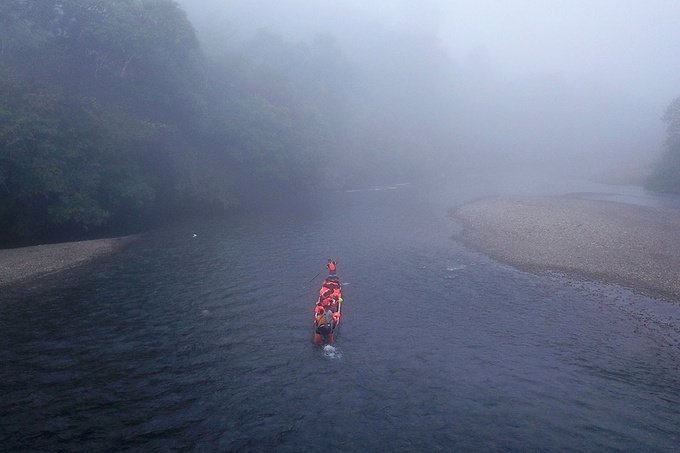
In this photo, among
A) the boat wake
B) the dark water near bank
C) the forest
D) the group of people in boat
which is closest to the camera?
the dark water near bank

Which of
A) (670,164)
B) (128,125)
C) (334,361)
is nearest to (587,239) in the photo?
(334,361)

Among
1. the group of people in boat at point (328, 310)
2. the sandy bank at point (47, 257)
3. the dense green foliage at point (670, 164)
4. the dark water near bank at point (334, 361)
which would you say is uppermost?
the dense green foliage at point (670, 164)

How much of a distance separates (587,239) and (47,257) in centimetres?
4034

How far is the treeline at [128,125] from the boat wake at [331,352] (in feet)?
86.6

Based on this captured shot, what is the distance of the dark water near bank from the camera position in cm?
1458

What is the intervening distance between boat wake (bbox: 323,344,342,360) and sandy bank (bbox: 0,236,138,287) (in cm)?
1929

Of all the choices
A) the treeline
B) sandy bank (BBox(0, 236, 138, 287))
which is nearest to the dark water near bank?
sandy bank (BBox(0, 236, 138, 287))

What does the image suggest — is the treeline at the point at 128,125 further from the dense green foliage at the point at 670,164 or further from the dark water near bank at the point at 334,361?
the dense green foliage at the point at 670,164

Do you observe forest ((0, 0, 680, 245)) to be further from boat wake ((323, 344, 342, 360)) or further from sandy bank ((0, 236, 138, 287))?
boat wake ((323, 344, 342, 360))

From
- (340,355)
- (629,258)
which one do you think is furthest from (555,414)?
(629,258)

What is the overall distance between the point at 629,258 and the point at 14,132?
143 feet

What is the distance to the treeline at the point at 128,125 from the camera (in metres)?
35.1

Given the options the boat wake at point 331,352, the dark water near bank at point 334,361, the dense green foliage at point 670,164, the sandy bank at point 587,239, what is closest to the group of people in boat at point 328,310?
the boat wake at point 331,352

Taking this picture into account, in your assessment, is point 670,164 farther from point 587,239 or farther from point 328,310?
point 328,310
